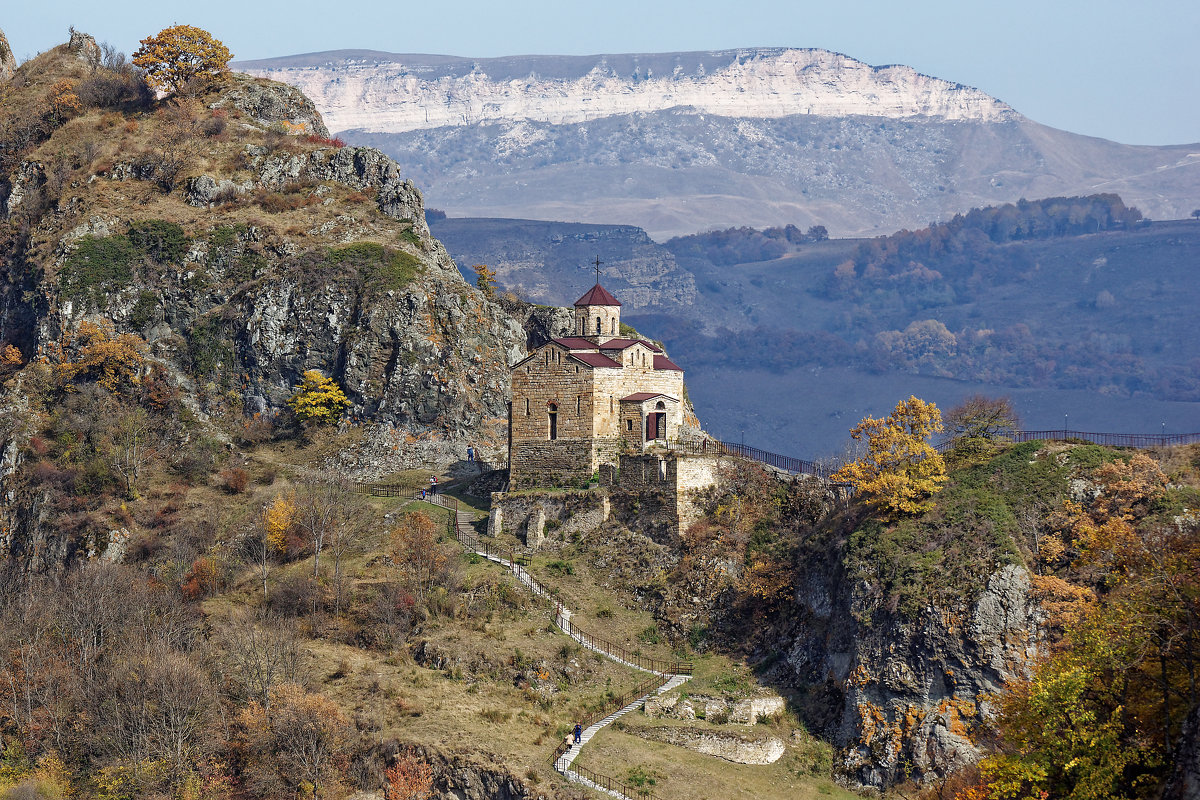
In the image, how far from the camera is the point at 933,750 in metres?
60.2

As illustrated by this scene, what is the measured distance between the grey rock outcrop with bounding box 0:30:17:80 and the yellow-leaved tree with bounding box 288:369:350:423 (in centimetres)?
5168

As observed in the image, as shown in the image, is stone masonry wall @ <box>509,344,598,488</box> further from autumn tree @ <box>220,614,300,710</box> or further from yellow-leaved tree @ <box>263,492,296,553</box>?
autumn tree @ <box>220,614,300,710</box>

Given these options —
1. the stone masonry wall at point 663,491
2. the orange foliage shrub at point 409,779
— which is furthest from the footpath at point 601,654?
the stone masonry wall at point 663,491

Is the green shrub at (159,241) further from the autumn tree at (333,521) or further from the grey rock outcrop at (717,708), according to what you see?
the grey rock outcrop at (717,708)

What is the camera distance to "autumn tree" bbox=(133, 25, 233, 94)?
4764 inches

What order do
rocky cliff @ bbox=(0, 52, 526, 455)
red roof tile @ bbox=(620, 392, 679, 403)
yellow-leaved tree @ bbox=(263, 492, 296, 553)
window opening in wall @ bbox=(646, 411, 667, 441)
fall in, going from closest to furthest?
yellow-leaved tree @ bbox=(263, 492, 296, 553) → red roof tile @ bbox=(620, 392, 679, 403) → window opening in wall @ bbox=(646, 411, 667, 441) → rocky cliff @ bbox=(0, 52, 526, 455)

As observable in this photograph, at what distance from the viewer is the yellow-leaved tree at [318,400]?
100 m

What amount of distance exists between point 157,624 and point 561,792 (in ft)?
90.0

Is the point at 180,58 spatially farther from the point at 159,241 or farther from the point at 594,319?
the point at 594,319

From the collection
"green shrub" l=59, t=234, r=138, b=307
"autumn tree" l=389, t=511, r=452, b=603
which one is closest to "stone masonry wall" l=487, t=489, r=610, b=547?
"autumn tree" l=389, t=511, r=452, b=603

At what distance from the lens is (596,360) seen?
84.2m

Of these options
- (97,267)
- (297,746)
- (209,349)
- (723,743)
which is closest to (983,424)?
(723,743)

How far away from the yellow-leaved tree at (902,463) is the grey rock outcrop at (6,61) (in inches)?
3718

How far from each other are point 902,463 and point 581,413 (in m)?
21.2
